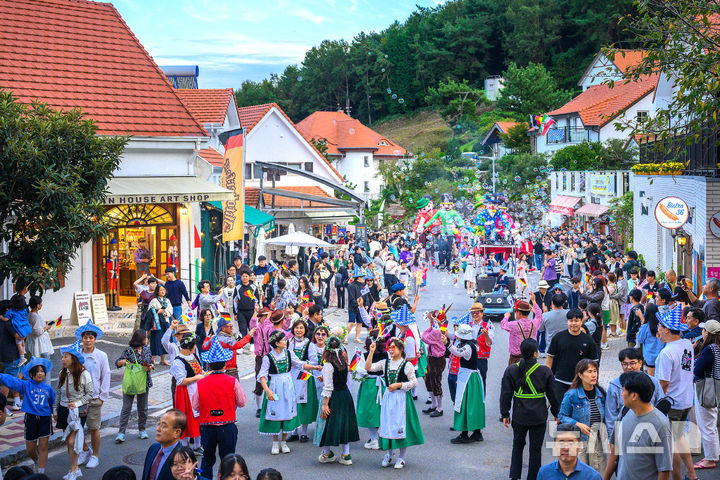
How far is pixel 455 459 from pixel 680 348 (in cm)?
295

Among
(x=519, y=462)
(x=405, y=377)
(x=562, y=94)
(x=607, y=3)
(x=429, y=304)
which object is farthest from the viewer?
(x=607, y=3)

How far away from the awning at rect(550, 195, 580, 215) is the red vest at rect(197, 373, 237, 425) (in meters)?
37.4

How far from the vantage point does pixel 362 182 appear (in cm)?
7044

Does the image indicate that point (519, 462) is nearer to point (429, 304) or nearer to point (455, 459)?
point (455, 459)

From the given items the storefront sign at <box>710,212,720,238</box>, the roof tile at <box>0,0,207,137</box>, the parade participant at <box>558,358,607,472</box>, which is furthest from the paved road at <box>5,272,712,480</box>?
the roof tile at <box>0,0,207,137</box>

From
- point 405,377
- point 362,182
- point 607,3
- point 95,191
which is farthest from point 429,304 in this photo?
point 607,3

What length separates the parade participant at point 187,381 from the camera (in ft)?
30.6

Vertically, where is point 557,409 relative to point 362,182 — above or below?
below

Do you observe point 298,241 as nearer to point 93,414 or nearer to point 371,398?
point 371,398

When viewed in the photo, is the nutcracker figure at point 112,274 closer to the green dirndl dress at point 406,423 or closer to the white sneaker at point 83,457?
the white sneaker at point 83,457

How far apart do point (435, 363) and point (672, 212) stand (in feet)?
28.9

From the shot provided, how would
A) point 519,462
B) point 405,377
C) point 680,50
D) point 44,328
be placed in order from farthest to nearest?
point 44,328, point 680,50, point 405,377, point 519,462

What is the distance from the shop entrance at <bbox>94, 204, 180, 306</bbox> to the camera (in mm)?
21609

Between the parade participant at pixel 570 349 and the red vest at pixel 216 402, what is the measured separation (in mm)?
3911
